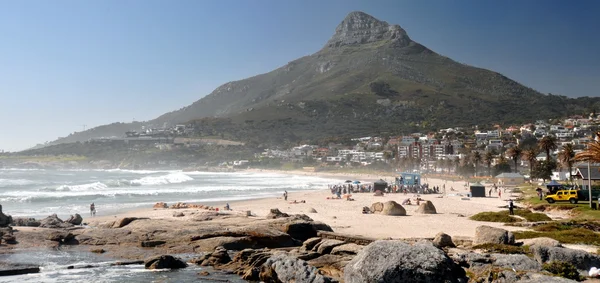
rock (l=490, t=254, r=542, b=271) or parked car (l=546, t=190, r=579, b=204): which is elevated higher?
rock (l=490, t=254, r=542, b=271)

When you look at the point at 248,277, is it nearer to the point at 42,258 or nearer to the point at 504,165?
the point at 42,258

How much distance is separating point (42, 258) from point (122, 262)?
3.45 m

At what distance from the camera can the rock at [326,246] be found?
641 inches

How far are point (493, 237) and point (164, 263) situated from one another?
419 inches

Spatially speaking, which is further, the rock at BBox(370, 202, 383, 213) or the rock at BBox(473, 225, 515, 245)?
the rock at BBox(370, 202, 383, 213)

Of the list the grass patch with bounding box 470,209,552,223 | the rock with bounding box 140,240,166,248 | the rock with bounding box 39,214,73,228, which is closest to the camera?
the rock with bounding box 140,240,166,248

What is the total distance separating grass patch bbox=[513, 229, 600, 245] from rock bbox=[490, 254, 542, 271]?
583 cm

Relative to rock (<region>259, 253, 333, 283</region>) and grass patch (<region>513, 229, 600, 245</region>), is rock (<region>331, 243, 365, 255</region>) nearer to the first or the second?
rock (<region>259, 253, 333, 283</region>)

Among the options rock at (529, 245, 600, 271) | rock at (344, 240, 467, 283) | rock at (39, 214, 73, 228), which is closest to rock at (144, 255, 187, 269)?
rock at (344, 240, 467, 283)

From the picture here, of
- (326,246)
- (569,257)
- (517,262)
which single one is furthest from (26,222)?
(569,257)

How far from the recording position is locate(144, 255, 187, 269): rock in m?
16.7

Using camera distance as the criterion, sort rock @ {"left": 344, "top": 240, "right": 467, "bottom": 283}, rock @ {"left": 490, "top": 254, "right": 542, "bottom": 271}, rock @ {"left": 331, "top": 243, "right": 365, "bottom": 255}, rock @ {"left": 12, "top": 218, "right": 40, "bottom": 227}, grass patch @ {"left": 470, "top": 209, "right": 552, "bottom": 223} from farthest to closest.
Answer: grass patch @ {"left": 470, "top": 209, "right": 552, "bottom": 223}
rock @ {"left": 12, "top": 218, "right": 40, "bottom": 227}
rock @ {"left": 331, "top": 243, "right": 365, "bottom": 255}
rock @ {"left": 490, "top": 254, "right": 542, "bottom": 271}
rock @ {"left": 344, "top": 240, "right": 467, "bottom": 283}

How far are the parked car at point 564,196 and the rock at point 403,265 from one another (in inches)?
967

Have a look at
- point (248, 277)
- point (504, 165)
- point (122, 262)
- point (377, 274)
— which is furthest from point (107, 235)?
point (504, 165)
